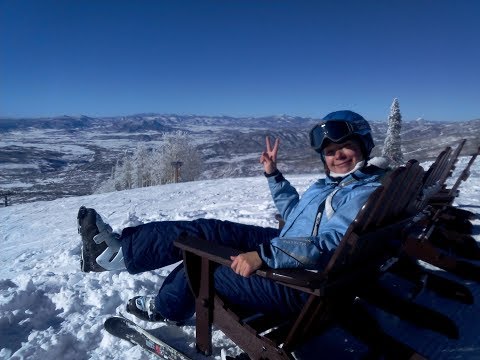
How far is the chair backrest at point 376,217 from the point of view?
174 cm

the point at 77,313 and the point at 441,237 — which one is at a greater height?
the point at 441,237

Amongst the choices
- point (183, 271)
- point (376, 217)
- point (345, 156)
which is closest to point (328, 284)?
point (376, 217)

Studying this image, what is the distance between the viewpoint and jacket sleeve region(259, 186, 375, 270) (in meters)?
1.96

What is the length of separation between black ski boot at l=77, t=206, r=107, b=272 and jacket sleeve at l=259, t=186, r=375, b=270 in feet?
4.95

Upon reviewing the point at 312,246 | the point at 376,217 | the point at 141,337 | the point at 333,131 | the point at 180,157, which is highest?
the point at 333,131

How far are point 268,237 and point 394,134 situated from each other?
30313 mm

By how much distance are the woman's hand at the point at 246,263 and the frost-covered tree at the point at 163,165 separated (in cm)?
→ 4058

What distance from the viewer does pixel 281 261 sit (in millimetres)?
1948

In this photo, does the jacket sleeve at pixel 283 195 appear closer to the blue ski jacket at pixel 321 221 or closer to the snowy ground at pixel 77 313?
the blue ski jacket at pixel 321 221

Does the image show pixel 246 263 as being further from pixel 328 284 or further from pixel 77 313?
pixel 77 313

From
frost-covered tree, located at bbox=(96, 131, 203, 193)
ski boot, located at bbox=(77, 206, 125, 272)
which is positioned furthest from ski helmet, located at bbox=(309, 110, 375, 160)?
frost-covered tree, located at bbox=(96, 131, 203, 193)

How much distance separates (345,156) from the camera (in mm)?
2785

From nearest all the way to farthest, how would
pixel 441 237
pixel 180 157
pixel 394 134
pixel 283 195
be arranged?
pixel 283 195
pixel 441 237
pixel 394 134
pixel 180 157

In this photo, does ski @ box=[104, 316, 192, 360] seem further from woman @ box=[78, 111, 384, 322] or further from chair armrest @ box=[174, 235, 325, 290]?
chair armrest @ box=[174, 235, 325, 290]
